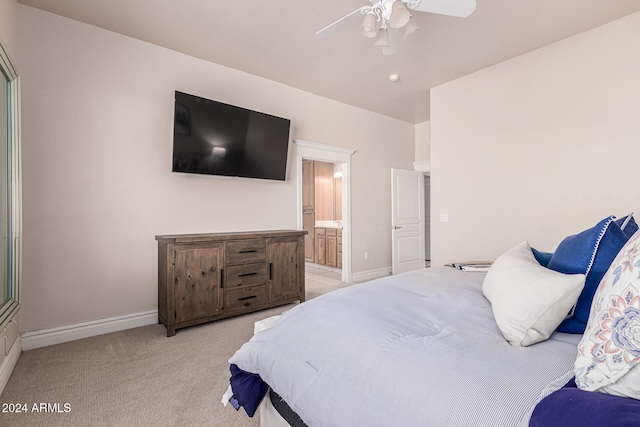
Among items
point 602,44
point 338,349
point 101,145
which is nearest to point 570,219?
point 602,44

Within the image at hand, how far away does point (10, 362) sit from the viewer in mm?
2141

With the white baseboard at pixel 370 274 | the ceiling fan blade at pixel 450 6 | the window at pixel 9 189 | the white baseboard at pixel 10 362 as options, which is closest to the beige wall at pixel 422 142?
the white baseboard at pixel 370 274

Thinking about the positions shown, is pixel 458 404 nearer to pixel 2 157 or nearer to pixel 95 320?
pixel 2 157

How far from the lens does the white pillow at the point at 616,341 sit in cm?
65

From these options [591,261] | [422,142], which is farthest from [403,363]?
[422,142]

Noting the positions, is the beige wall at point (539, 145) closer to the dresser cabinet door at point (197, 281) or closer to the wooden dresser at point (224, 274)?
the wooden dresser at point (224, 274)

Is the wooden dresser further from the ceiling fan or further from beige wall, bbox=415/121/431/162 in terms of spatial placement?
beige wall, bbox=415/121/431/162

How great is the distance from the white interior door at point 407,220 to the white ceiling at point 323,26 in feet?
6.25

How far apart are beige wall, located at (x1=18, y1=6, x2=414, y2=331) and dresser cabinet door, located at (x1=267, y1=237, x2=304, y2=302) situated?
1.72ft

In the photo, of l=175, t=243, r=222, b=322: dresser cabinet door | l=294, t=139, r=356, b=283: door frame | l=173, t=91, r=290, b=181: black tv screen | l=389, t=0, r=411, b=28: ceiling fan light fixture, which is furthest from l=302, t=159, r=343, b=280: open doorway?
l=389, t=0, r=411, b=28: ceiling fan light fixture

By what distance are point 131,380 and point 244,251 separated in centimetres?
148

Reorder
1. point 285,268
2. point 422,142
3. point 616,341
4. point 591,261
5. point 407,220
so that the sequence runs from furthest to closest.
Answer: point 422,142
point 407,220
point 285,268
point 591,261
point 616,341

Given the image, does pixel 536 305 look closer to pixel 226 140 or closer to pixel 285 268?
Answer: pixel 285 268

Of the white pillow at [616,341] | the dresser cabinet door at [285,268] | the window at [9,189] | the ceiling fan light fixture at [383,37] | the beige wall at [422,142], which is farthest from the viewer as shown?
the beige wall at [422,142]
